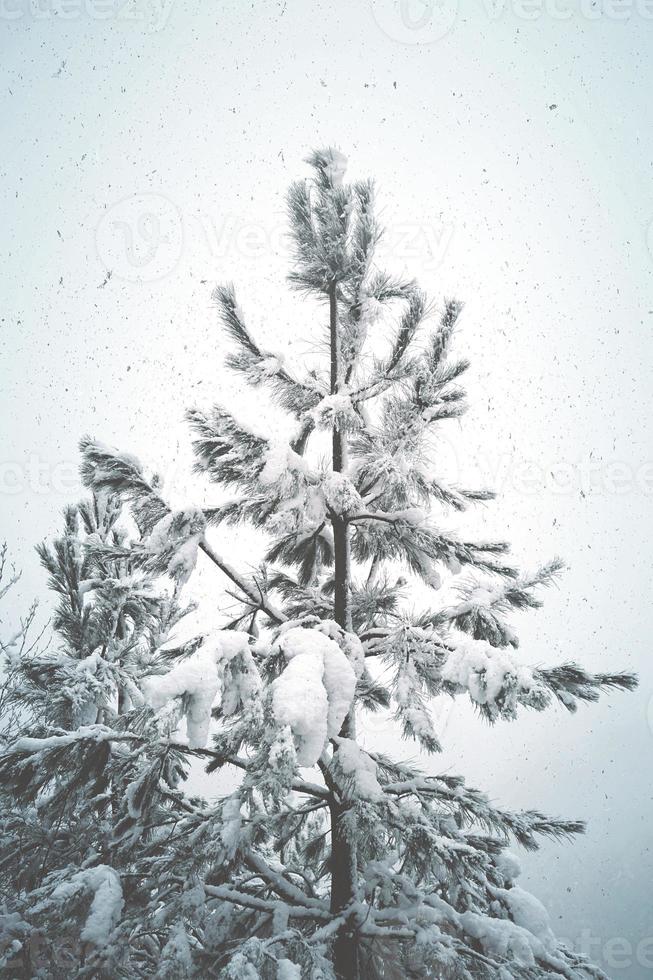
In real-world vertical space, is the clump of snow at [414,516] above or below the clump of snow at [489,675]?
above

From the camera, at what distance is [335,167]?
4.50 m

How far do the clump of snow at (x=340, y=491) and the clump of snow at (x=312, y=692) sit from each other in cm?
153

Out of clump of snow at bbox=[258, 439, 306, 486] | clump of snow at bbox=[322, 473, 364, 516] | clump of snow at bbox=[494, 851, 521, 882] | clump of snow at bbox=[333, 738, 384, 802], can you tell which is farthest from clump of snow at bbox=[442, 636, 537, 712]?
clump of snow at bbox=[494, 851, 521, 882]

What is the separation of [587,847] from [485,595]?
266 metres

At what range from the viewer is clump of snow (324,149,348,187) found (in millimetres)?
4508

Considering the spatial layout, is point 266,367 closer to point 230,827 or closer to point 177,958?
point 230,827

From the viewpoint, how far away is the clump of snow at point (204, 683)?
1809 millimetres

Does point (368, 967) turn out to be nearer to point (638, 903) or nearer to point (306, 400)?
point (306, 400)

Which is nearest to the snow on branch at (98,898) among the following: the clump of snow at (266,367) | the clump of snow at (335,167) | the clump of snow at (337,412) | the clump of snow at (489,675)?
the clump of snow at (489,675)

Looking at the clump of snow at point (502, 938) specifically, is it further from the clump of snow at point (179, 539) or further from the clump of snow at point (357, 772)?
the clump of snow at point (179, 539)

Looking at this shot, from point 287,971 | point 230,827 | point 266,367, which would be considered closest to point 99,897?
point 230,827

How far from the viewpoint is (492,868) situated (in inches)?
130

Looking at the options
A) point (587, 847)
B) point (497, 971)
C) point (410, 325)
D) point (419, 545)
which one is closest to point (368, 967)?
point (497, 971)

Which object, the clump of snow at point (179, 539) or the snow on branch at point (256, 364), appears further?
the snow on branch at point (256, 364)
